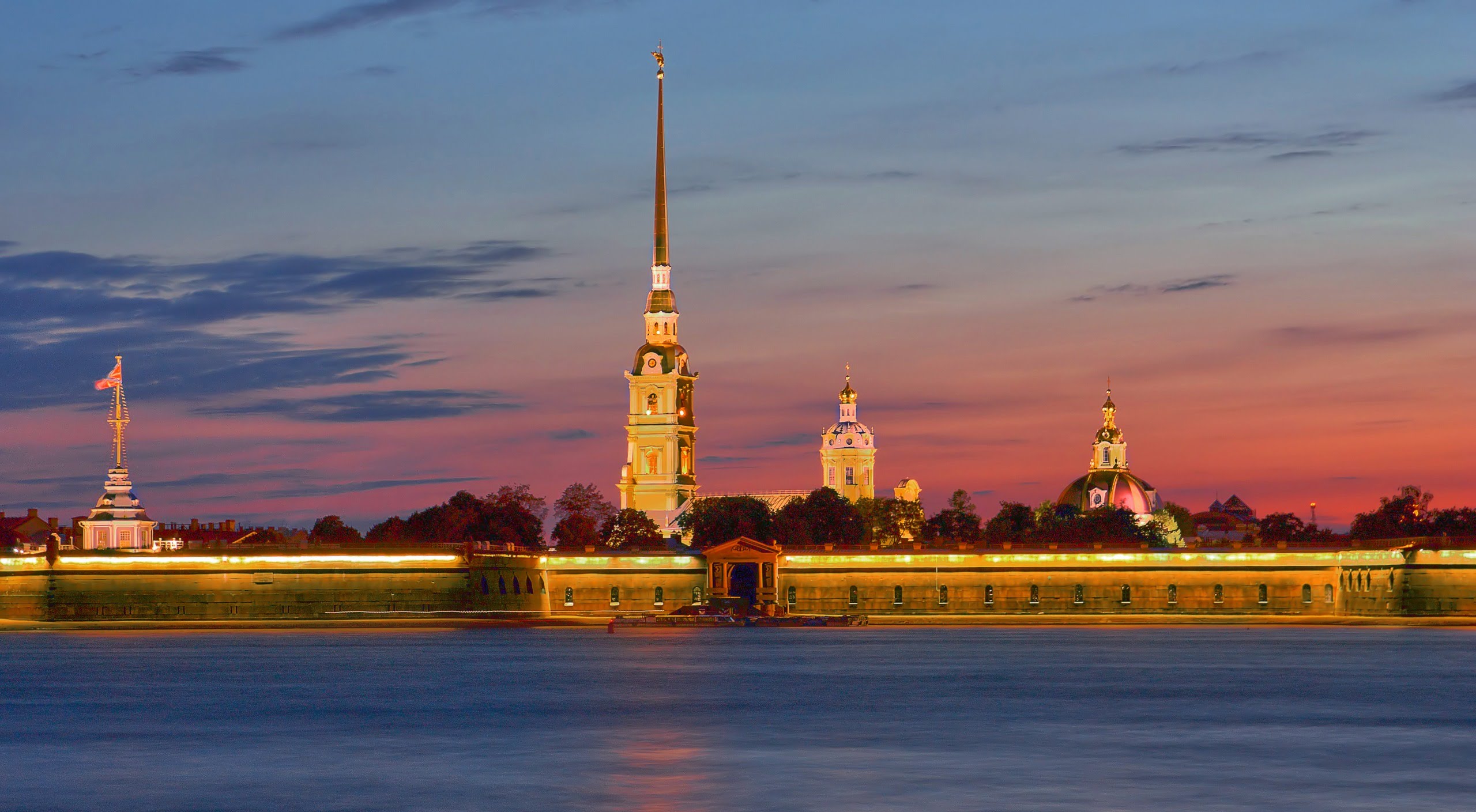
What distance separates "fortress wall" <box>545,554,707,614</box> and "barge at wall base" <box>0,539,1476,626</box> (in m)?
0.20

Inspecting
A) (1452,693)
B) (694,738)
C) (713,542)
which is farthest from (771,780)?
(713,542)

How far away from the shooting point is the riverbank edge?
5827 inches

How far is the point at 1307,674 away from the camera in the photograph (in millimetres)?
80688

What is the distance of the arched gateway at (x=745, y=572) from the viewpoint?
532 feet

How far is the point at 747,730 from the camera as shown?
56.3 metres

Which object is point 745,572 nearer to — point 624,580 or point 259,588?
point 624,580

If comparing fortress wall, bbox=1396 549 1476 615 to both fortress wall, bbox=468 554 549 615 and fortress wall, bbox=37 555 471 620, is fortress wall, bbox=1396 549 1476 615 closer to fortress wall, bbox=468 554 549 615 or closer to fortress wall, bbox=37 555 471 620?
fortress wall, bbox=468 554 549 615

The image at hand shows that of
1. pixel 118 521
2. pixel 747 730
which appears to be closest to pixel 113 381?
pixel 118 521

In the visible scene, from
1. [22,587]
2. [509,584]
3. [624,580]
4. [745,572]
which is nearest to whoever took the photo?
[22,587]

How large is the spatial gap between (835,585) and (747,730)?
347 ft

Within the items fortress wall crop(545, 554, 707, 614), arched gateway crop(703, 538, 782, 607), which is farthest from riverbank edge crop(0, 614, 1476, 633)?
arched gateway crop(703, 538, 782, 607)

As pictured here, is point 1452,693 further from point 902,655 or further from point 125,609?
point 125,609

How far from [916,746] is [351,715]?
18876mm

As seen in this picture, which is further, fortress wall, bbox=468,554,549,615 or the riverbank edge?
fortress wall, bbox=468,554,549,615
